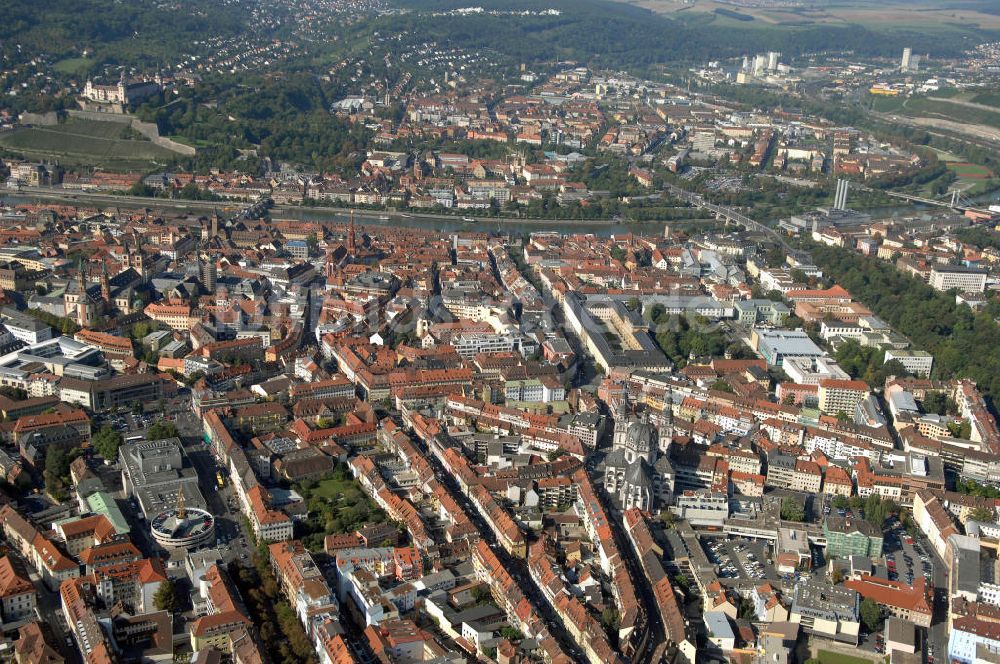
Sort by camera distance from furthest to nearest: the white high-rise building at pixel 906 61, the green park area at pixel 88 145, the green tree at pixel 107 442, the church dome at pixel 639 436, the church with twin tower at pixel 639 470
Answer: the white high-rise building at pixel 906 61
the green park area at pixel 88 145
the green tree at pixel 107 442
the church dome at pixel 639 436
the church with twin tower at pixel 639 470

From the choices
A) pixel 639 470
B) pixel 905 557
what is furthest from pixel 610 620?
pixel 905 557

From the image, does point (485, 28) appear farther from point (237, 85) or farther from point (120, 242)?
point (120, 242)

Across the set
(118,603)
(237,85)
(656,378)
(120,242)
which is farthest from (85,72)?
(118,603)

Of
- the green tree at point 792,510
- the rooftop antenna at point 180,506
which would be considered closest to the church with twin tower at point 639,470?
the green tree at point 792,510

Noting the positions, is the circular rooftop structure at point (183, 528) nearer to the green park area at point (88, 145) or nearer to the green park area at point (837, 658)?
the green park area at point (837, 658)

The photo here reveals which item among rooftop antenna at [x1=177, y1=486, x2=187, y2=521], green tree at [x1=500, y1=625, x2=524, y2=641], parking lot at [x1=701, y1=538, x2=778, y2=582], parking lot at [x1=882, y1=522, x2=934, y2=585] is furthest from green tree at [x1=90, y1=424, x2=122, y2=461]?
parking lot at [x1=882, y1=522, x2=934, y2=585]

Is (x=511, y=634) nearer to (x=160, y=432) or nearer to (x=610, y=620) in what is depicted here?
(x=610, y=620)
